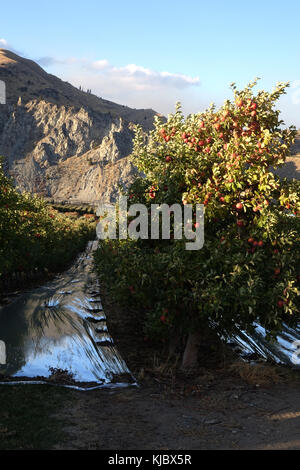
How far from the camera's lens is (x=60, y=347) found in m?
12.7

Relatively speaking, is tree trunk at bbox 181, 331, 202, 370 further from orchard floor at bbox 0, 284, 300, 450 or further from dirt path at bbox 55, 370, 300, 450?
dirt path at bbox 55, 370, 300, 450

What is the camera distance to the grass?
721 cm

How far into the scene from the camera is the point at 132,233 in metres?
11.8

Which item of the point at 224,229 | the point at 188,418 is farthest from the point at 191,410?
the point at 224,229

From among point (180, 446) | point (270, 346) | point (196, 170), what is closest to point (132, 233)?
point (196, 170)

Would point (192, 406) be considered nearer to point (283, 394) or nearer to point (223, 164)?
point (283, 394)

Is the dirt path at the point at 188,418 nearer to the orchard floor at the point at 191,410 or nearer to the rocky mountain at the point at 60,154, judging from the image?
the orchard floor at the point at 191,410

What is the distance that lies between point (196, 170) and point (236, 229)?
6.68 feet

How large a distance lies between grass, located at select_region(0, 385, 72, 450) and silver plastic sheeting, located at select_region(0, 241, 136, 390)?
67cm

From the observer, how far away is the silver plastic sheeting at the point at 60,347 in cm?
1098

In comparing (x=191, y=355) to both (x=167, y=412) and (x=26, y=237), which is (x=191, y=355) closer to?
(x=167, y=412)

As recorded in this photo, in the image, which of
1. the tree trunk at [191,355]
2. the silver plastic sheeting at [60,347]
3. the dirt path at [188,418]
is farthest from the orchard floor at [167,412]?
the silver plastic sheeting at [60,347]

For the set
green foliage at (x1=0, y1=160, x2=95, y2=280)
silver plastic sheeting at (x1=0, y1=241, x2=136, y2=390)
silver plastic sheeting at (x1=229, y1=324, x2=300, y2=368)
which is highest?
green foliage at (x1=0, y1=160, x2=95, y2=280)

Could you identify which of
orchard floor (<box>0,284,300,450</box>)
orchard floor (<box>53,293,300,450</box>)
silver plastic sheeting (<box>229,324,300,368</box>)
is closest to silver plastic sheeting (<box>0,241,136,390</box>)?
orchard floor (<box>0,284,300,450</box>)
